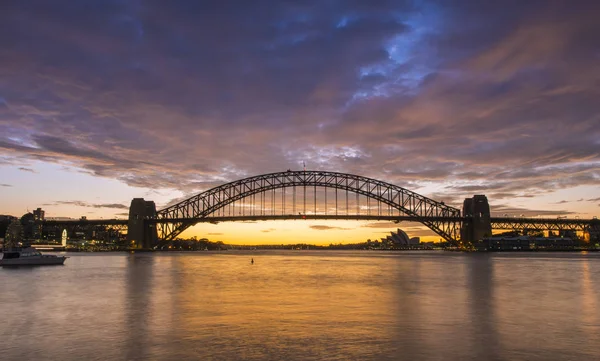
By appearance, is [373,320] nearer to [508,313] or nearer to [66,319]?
[508,313]

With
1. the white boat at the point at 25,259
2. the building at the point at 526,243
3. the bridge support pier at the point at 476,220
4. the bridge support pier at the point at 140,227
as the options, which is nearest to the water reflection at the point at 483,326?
the white boat at the point at 25,259

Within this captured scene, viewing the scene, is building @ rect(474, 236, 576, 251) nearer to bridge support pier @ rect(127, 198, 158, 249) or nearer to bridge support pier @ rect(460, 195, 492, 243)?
bridge support pier @ rect(460, 195, 492, 243)

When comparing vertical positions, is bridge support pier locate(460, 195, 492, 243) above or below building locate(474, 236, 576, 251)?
above

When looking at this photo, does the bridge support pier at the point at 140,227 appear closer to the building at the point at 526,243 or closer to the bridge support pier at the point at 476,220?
the bridge support pier at the point at 476,220

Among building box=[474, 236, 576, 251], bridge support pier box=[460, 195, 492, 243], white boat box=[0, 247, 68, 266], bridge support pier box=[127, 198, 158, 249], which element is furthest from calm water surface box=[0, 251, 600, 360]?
building box=[474, 236, 576, 251]

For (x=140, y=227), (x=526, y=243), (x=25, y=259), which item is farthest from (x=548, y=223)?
(x=25, y=259)

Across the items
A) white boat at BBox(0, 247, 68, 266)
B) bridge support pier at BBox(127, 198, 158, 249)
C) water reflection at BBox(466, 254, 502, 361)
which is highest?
bridge support pier at BBox(127, 198, 158, 249)

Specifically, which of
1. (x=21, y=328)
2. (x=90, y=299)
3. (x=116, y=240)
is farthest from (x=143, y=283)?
(x=116, y=240)
